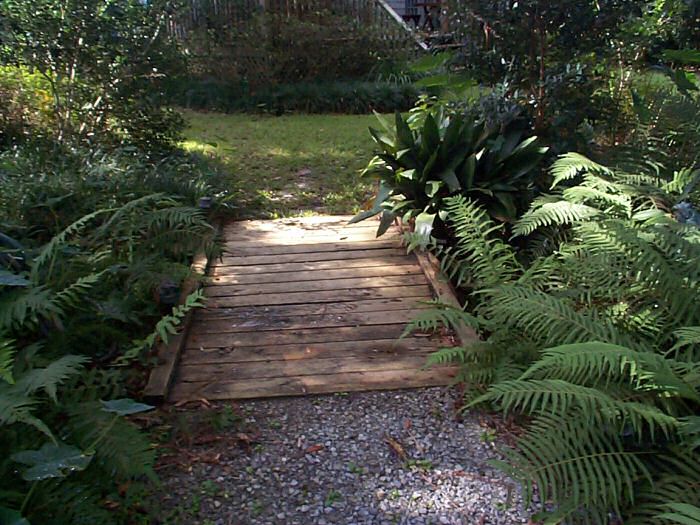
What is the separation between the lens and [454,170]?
4918 millimetres

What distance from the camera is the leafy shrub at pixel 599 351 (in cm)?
229

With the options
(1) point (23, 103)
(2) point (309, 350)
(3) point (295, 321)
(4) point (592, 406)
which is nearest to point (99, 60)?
(1) point (23, 103)

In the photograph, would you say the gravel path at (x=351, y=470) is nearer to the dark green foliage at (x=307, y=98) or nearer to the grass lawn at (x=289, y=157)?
the grass lawn at (x=289, y=157)

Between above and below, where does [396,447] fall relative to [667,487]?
below

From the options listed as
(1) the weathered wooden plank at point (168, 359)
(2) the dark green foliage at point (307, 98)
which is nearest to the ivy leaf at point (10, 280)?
(1) the weathered wooden plank at point (168, 359)

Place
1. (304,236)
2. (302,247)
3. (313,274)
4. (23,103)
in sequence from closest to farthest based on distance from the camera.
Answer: (313,274)
(302,247)
(304,236)
(23,103)

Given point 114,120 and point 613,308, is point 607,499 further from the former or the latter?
point 114,120

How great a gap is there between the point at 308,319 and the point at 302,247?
1.29 m

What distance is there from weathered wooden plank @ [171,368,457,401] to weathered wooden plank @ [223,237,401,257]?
6.13 feet

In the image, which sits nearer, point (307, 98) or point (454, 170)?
point (454, 170)

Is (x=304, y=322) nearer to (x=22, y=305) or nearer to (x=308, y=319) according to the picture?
(x=308, y=319)

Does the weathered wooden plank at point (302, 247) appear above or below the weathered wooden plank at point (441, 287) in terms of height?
below

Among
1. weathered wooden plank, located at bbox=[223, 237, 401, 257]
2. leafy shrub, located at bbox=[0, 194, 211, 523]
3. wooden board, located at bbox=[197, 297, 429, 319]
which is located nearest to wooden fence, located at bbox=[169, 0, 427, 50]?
weathered wooden plank, located at bbox=[223, 237, 401, 257]

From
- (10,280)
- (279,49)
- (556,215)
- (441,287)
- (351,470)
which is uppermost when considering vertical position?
(279,49)
